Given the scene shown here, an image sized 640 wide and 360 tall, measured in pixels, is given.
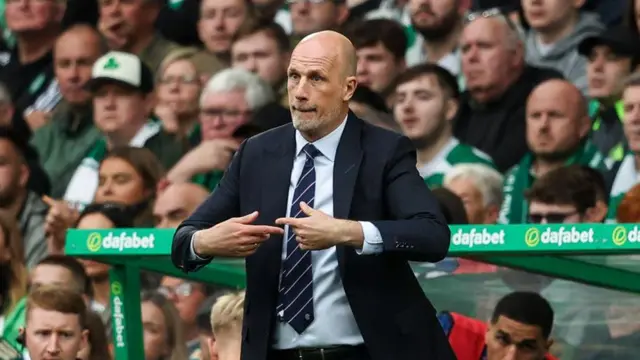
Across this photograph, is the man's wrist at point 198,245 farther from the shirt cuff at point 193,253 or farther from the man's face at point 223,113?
the man's face at point 223,113

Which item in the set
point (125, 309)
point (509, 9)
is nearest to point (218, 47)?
point (509, 9)

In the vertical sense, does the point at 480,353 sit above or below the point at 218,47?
below

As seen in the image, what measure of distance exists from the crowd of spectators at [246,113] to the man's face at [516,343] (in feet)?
A: 0.32

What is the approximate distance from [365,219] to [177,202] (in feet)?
14.9

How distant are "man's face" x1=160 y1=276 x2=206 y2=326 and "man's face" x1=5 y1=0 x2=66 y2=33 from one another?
3.92 metres

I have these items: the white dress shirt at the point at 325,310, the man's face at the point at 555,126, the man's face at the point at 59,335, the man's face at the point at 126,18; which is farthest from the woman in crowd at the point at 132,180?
the white dress shirt at the point at 325,310

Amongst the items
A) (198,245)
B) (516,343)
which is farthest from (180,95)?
(198,245)

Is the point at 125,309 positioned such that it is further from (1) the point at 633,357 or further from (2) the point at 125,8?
(2) the point at 125,8

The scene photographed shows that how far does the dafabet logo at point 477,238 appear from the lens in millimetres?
5227

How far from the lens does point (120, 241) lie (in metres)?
5.77

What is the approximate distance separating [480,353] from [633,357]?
1.90ft

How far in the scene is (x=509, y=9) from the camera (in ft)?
26.6

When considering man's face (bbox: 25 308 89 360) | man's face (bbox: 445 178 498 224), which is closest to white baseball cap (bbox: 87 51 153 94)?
man's face (bbox: 445 178 498 224)

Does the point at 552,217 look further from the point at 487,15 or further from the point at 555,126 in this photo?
the point at 487,15
